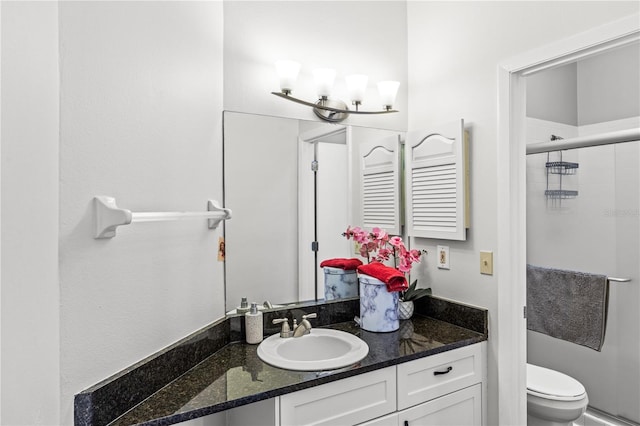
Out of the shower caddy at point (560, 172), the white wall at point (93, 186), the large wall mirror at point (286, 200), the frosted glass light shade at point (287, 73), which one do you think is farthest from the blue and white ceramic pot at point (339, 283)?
the shower caddy at point (560, 172)

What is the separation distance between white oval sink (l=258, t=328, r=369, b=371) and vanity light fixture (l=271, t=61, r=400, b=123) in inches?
40.4

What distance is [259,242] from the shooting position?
182 cm

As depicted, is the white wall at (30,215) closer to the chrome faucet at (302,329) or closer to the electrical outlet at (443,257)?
the chrome faucet at (302,329)

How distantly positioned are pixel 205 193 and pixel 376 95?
1112 mm

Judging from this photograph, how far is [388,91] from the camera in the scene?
81.7 inches

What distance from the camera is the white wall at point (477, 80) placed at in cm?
166

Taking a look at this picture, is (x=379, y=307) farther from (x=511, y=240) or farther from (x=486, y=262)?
(x=511, y=240)

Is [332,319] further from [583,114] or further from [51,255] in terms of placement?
[583,114]

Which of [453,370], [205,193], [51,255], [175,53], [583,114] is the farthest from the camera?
[583,114]

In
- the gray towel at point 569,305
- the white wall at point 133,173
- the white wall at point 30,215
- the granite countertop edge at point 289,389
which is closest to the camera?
the white wall at point 30,215

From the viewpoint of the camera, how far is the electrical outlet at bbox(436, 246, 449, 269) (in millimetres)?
2027

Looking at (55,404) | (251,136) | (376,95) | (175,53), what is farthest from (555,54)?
(55,404)

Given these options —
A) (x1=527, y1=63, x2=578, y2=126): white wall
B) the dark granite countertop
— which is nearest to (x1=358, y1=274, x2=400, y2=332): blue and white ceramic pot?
the dark granite countertop

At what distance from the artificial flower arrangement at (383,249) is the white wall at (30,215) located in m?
1.38
